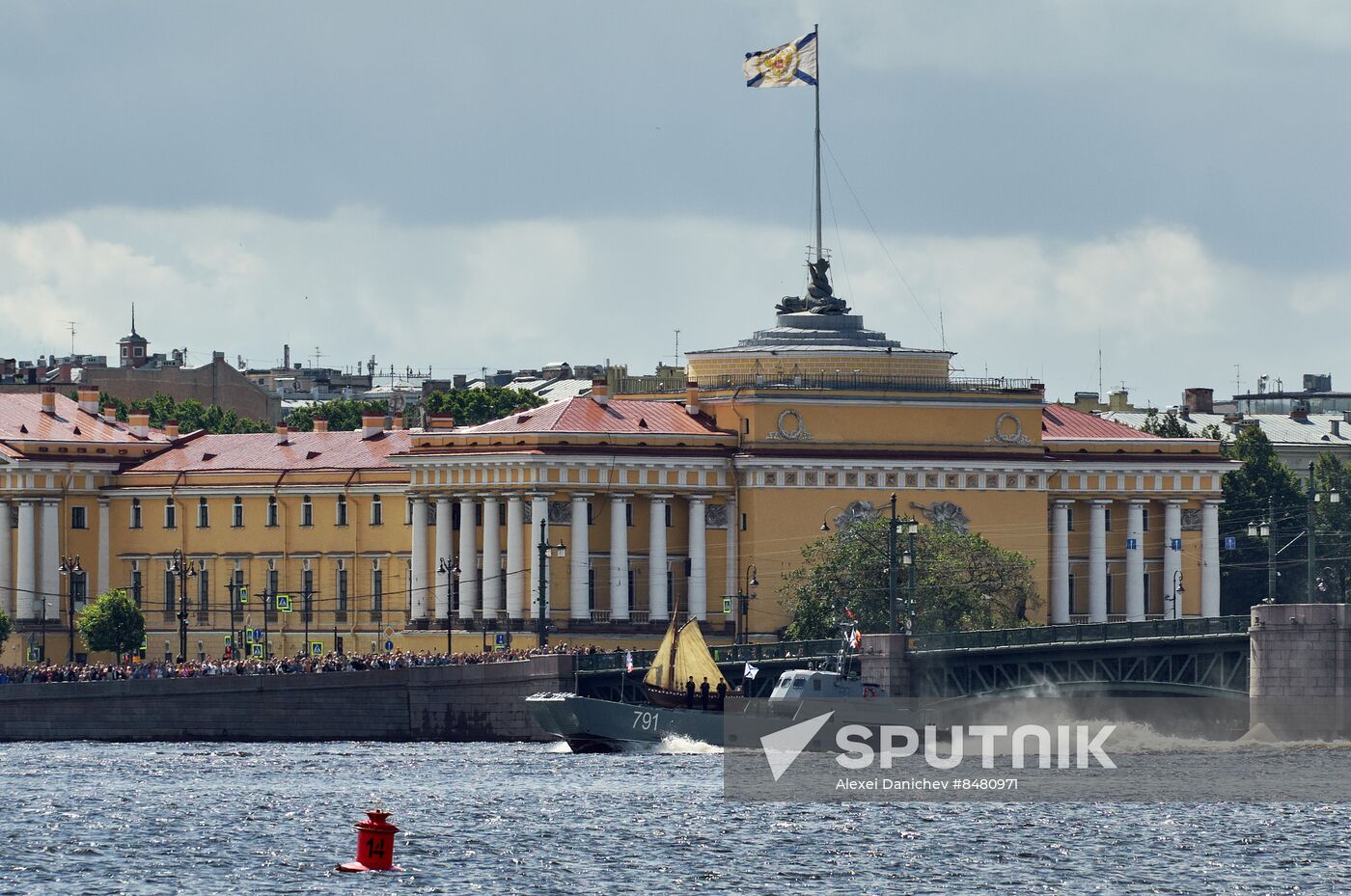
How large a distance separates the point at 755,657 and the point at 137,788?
23057 millimetres

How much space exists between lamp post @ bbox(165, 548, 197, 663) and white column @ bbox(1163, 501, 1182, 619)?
32777mm

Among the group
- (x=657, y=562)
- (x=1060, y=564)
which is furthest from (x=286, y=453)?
(x=1060, y=564)

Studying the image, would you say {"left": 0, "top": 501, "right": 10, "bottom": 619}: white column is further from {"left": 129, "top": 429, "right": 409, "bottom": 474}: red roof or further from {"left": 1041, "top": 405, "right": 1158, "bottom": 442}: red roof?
{"left": 1041, "top": 405, "right": 1158, "bottom": 442}: red roof

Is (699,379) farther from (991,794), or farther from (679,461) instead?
(991,794)

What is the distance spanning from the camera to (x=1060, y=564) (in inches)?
5773

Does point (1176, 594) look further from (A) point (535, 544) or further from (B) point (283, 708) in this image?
(B) point (283, 708)

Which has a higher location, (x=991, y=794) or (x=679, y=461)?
(x=679, y=461)

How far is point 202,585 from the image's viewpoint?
14750 centimetres

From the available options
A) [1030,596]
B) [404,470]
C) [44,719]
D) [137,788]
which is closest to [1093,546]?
[1030,596]

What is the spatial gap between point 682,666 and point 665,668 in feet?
1.83

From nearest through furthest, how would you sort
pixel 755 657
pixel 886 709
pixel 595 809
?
pixel 595 809, pixel 886 709, pixel 755 657

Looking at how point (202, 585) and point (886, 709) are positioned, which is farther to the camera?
point (202, 585)

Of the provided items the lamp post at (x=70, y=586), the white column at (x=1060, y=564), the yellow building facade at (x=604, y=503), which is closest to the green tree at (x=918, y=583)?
the yellow building facade at (x=604, y=503)

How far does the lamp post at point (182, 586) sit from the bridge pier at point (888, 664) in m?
27.4
